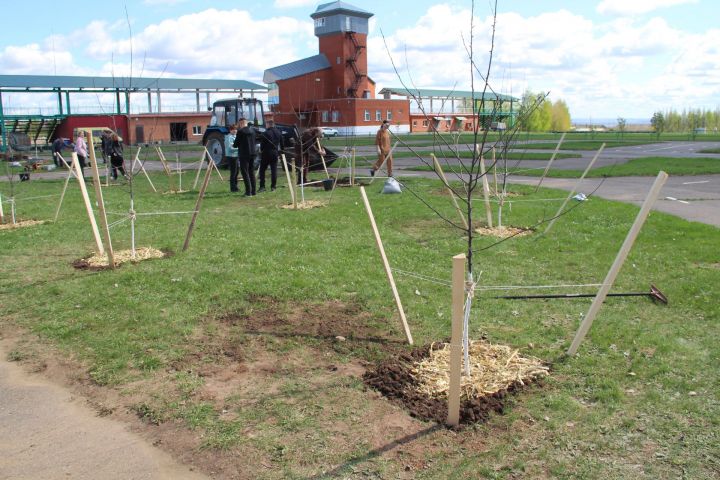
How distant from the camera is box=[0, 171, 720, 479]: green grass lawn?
12.0 ft

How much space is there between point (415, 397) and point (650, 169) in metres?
18.6

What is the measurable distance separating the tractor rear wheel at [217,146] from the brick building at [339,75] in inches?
1620

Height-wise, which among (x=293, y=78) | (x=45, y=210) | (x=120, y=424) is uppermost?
(x=293, y=78)

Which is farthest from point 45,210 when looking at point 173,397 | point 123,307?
point 173,397

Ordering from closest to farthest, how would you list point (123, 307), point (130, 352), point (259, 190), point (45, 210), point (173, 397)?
point (173, 397) → point (130, 352) → point (123, 307) → point (45, 210) → point (259, 190)

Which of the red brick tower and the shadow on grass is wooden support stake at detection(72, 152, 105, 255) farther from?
the red brick tower

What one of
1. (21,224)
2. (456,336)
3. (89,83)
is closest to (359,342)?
(456,336)

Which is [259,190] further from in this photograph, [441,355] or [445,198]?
[441,355]

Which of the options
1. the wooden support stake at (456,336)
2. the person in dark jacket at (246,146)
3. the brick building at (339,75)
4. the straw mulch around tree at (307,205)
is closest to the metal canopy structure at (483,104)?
the wooden support stake at (456,336)

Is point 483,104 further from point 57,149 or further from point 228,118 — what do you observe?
point 57,149

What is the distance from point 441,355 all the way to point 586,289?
103 inches

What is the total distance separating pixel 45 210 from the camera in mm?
13430

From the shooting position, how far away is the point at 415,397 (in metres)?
4.32

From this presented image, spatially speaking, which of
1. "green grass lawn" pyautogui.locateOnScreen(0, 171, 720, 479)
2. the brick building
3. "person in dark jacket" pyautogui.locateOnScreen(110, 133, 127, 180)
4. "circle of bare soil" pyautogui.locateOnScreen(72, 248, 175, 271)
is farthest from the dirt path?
the brick building
